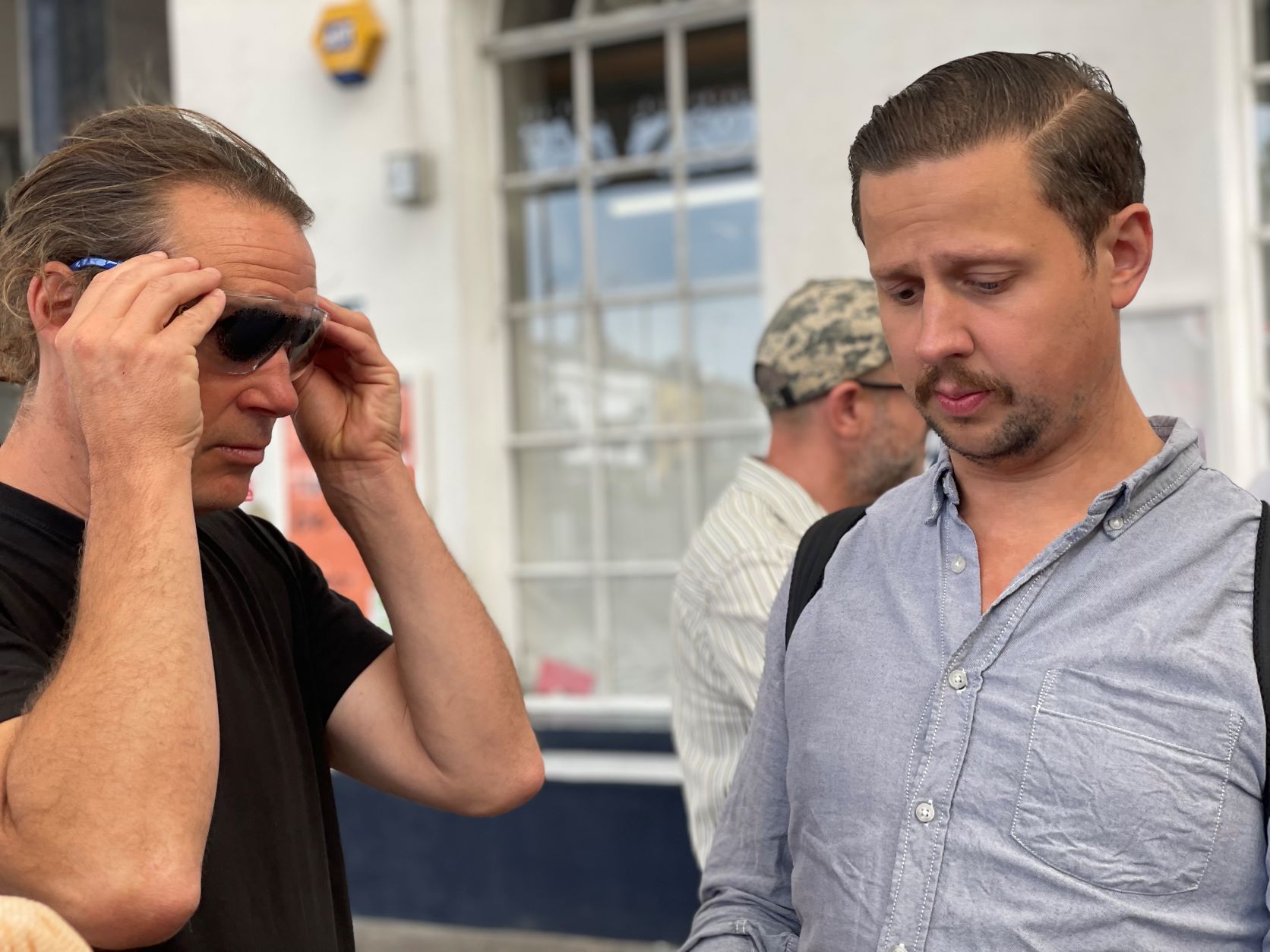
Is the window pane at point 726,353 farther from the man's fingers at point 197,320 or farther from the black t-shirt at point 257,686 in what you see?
the man's fingers at point 197,320

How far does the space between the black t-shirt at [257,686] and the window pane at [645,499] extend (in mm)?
3501

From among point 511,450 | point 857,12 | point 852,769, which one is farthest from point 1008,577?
point 511,450

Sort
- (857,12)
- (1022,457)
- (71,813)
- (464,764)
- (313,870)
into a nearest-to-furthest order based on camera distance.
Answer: (71,813) < (1022,457) < (313,870) < (464,764) < (857,12)

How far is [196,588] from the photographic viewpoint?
1539 mm

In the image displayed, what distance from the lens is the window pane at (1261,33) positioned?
14.5 ft

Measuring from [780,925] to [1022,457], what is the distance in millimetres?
642

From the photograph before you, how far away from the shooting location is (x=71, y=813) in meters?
1.39

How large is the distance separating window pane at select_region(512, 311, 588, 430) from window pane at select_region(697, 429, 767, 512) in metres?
0.59

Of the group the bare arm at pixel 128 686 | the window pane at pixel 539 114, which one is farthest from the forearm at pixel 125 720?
the window pane at pixel 539 114

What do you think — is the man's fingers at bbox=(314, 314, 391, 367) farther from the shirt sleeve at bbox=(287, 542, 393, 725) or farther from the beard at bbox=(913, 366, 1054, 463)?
the beard at bbox=(913, 366, 1054, 463)

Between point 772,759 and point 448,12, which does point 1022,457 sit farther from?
point 448,12

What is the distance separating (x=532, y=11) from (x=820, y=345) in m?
3.41

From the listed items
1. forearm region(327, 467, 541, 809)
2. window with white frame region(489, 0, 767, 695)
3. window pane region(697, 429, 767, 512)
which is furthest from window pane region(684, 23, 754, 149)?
forearm region(327, 467, 541, 809)

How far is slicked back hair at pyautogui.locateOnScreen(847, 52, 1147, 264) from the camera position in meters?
1.46
